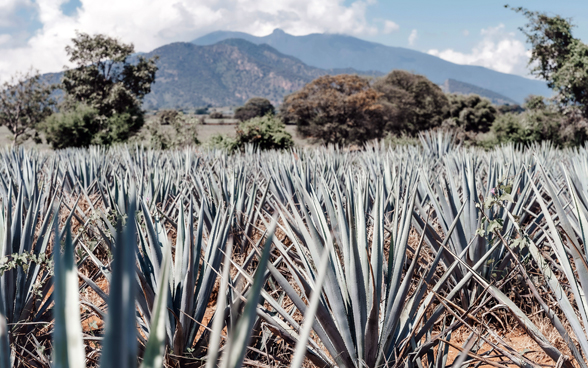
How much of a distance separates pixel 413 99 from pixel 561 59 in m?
16.0

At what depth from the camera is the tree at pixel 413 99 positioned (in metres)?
31.5

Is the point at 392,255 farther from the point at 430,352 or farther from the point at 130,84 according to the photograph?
the point at 130,84

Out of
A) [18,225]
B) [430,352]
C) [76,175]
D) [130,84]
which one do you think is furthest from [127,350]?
[130,84]

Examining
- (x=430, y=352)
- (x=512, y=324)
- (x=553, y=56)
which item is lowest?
(x=512, y=324)

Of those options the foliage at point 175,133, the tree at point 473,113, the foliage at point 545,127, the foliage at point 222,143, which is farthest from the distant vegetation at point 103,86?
the tree at point 473,113

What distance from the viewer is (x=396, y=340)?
137 cm

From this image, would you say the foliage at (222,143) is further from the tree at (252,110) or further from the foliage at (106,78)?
the tree at (252,110)

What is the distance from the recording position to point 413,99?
32.9 m

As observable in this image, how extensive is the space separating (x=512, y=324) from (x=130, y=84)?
86.2 ft

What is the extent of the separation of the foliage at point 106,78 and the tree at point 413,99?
17834mm

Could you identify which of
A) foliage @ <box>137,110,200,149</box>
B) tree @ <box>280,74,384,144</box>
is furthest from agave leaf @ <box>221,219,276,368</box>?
tree @ <box>280,74,384,144</box>

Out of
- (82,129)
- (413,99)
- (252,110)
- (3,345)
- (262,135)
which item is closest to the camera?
(3,345)

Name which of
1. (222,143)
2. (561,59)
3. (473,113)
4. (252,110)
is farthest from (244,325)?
(252,110)

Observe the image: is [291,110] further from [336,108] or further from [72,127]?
[72,127]
